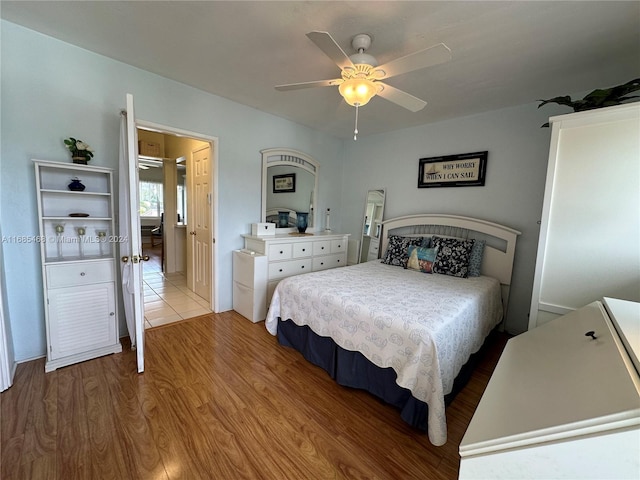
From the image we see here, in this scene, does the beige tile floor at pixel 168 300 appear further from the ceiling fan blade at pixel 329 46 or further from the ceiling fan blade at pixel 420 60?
the ceiling fan blade at pixel 420 60

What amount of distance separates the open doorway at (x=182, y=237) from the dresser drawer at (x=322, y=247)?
52.7 inches

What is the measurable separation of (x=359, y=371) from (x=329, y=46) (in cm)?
209

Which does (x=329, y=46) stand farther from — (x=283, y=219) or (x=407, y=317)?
(x=283, y=219)

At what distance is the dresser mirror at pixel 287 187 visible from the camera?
3617mm

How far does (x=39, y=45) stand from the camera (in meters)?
2.02

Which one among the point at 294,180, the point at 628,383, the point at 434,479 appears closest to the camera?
the point at 628,383

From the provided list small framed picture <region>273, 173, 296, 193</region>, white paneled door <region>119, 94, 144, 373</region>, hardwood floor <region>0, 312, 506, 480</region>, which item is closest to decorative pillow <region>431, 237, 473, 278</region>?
hardwood floor <region>0, 312, 506, 480</region>

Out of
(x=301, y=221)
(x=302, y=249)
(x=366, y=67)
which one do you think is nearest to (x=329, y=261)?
(x=302, y=249)

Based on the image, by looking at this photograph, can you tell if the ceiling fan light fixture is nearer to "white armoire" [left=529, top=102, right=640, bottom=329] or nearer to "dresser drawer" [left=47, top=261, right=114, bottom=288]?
"white armoire" [left=529, top=102, right=640, bottom=329]

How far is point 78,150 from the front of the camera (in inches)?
84.4

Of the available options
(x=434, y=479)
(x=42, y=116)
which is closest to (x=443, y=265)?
(x=434, y=479)

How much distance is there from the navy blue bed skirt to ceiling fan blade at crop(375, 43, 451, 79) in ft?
6.18

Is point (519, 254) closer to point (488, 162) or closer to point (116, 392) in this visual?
point (488, 162)

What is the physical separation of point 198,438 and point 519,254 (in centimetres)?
340
